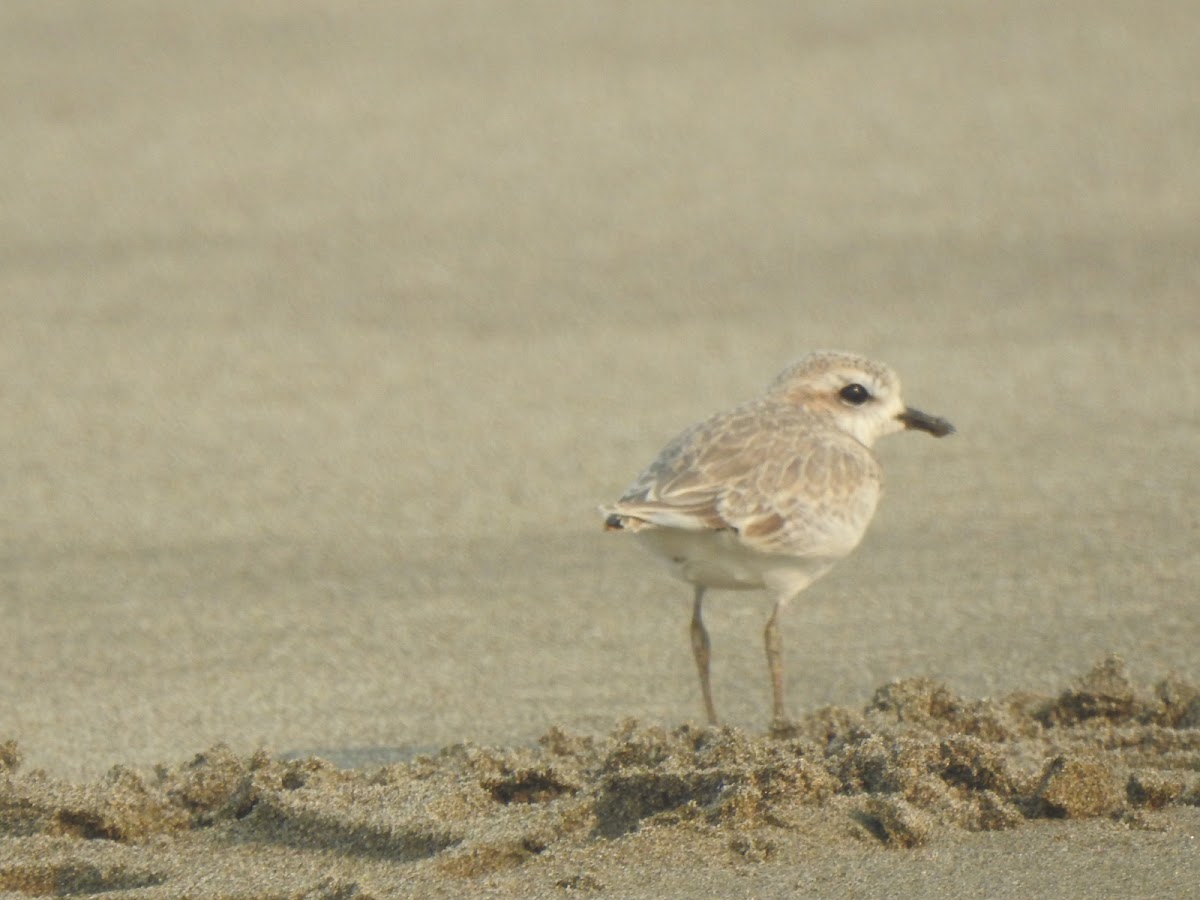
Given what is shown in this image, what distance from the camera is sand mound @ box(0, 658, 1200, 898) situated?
9.90 ft

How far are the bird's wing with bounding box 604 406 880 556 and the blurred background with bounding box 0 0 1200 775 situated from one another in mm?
389

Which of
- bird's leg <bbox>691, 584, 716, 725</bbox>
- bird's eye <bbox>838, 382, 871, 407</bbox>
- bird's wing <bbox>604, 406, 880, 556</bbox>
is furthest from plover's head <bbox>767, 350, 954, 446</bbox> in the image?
bird's leg <bbox>691, 584, 716, 725</bbox>

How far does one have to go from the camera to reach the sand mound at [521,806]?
119 inches

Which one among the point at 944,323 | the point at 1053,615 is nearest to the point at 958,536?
the point at 1053,615

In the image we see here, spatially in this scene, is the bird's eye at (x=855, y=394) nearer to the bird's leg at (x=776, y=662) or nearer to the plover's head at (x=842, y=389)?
the plover's head at (x=842, y=389)

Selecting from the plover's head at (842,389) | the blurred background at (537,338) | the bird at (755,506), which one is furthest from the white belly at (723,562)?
the plover's head at (842,389)

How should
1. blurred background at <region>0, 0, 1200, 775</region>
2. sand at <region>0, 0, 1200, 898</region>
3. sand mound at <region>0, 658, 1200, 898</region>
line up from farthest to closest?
blurred background at <region>0, 0, 1200, 775</region>
sand at <region>0, 0, 1200, 898</region>
sand mound at <region>0, 658, 1200, 898</region>

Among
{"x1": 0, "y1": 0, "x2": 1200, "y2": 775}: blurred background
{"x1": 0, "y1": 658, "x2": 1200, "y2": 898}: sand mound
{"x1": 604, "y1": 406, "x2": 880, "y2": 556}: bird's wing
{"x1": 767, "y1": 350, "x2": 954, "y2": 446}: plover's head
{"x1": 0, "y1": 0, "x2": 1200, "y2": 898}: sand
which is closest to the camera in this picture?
{"x1": 0, "y1": 658, "x2": 1200, "y2": 898}: sand mound

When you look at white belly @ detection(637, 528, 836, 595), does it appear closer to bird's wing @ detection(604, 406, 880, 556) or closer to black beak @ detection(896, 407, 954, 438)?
bird's wing @ detection(604, 406, 880, 556)

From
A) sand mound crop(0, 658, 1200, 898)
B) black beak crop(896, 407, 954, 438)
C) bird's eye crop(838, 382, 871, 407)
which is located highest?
bird's eye crop(838, 382, 871, 407)

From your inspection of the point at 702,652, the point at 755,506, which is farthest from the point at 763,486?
the point at 702,652

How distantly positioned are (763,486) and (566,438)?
1747 millimetres

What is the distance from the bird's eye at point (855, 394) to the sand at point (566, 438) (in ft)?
1.64

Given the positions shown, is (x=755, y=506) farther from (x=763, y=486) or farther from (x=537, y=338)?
(x=537, y=338)
